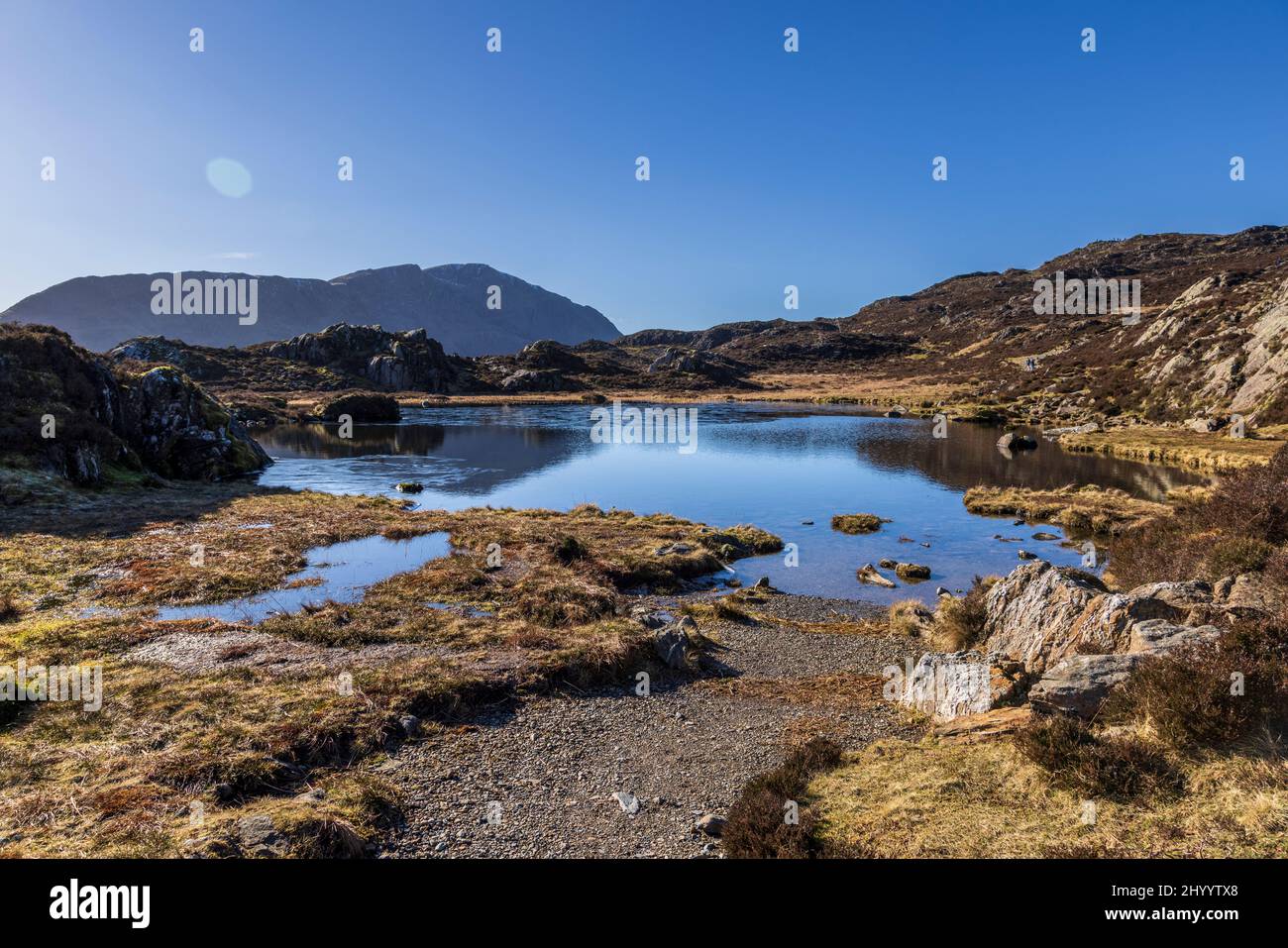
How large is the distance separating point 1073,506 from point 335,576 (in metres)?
41.9

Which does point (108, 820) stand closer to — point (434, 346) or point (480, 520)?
point (480, 520)

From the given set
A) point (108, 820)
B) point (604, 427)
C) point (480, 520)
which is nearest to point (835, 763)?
point (108, 820)

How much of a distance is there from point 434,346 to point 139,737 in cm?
18834

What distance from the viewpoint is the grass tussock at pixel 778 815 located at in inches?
351

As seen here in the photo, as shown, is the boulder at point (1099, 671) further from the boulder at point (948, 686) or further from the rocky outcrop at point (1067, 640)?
the boulder at point (948, 686)

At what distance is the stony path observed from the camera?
9.98 meters

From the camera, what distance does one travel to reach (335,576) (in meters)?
26.0

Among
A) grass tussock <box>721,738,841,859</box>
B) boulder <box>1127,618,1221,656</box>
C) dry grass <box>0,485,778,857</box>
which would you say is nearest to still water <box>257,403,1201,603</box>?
dry grass <box>0,485,778,857</box>

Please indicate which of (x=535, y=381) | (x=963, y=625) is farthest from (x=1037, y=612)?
(x=535, y=381)

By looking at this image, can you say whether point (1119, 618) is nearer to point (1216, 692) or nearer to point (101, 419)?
point (1216, 692)

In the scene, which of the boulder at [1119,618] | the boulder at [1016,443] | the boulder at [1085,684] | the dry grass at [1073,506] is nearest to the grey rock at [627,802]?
the boulder at [1085,684]

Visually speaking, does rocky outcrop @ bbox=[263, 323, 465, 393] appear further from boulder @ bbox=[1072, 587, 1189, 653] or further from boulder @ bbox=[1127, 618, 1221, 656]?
boulder @ bbox=[1127, 618, 1221, 656]

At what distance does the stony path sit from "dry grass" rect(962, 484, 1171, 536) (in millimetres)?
26660

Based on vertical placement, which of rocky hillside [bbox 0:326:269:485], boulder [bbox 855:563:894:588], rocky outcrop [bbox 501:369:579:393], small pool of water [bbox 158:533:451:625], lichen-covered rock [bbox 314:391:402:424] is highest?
rocky outcrop [bbox 501:369:579:393]
